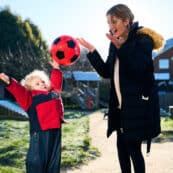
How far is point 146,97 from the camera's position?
4.00 meters

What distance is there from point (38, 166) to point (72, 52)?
1.41 m

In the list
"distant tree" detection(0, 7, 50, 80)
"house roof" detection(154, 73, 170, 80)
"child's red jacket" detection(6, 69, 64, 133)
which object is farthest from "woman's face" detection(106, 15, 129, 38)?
"house roof" detection(154, 73, 170, 80)

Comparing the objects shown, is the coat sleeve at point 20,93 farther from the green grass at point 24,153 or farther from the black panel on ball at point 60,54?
the green grass at point 24,153

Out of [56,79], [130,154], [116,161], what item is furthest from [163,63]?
[130,154]

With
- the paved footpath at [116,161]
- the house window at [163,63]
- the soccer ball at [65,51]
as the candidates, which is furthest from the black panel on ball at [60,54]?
the house window at [163,63]

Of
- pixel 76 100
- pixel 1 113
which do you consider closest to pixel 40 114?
→ pixel 1 113

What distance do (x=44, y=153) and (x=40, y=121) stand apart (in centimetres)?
34

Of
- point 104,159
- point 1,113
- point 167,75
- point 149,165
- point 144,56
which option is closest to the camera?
point 144,56

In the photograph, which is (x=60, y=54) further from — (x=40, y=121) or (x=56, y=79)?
(x=40, y=121)

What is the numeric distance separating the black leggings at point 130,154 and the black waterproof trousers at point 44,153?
0.79 meters

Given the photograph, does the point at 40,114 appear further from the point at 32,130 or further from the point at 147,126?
the point at 147,126

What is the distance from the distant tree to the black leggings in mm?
24372

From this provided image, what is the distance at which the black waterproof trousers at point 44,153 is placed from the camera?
15.3 feet

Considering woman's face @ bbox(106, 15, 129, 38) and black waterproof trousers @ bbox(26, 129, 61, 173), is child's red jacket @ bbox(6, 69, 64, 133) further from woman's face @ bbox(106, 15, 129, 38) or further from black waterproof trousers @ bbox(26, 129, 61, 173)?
woman's face @ bbox(106, 15, 129, 38)
